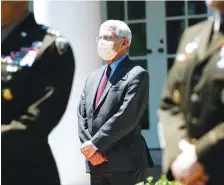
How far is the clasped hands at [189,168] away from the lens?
7.48 feet

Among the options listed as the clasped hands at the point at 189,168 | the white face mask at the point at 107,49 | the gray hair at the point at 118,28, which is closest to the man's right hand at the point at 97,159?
the white face mask at the point at 107,49

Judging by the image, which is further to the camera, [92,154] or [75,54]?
[75,54]

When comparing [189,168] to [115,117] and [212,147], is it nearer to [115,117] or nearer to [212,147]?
[212,147]

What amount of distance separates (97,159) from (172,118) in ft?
4.57

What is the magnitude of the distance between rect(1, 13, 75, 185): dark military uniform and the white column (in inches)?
112

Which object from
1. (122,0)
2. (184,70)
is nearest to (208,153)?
(184,70)

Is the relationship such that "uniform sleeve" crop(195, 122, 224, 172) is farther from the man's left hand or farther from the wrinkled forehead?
the wrinkled forehead

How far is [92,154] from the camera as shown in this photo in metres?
3.79

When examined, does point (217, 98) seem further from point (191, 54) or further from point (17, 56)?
point (17, 56)

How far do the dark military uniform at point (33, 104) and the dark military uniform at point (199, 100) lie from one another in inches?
17.3

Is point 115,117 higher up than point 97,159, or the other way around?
point 115,117

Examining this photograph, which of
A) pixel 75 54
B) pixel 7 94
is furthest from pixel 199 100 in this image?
pixel 75 54

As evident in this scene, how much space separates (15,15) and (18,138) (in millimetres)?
538

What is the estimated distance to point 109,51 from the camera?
3928 mm
